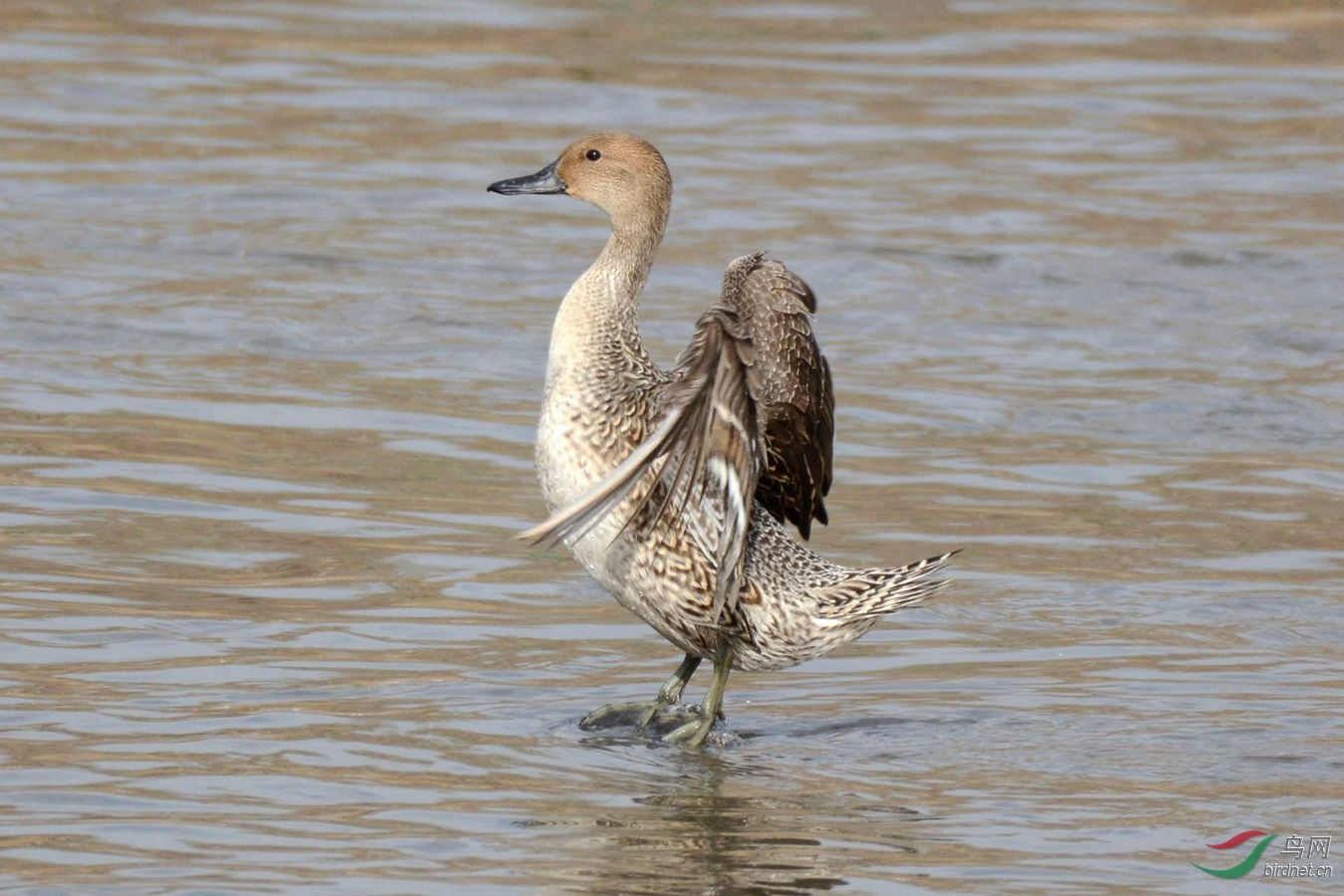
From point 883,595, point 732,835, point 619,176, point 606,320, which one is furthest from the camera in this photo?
point 619,176

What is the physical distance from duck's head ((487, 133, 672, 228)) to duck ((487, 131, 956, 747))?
0.06 metres

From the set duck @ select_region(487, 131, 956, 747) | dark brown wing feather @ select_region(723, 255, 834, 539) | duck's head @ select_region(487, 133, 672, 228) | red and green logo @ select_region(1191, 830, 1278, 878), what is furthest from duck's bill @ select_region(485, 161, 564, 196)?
red and green logo @ select_region(1191, 830, 1278, 878)

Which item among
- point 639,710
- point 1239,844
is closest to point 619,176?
point 639,710

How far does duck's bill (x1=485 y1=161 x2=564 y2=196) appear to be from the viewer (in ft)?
23.0

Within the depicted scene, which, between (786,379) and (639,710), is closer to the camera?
(639,710)

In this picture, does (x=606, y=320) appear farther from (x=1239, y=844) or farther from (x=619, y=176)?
(x=1239, y=844)

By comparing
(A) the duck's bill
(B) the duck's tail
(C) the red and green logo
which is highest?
(A) the duck's bill

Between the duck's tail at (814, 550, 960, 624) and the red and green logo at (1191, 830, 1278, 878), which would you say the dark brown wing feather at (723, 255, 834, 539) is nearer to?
the duck's tail at (814, 550, 960, 624)

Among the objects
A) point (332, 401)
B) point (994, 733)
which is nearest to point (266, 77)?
point (332, 401)

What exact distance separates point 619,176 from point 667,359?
11.3ft

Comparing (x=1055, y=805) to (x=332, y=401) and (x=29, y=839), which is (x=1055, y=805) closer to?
(x=29, y=839)

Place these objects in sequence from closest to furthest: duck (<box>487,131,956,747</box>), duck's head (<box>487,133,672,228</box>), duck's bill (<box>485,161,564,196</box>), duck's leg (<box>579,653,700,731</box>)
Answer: duck (<box>487,131,956,747</box>)
duck's leg (<box>579,653,700,731</box>)
duck's head (<box>487,133,672,228</box>)
duck's bill (<box>485,161,564,196</box>)

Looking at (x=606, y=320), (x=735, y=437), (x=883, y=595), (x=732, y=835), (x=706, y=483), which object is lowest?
(x=732, y=835)

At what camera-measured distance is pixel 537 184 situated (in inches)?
278
